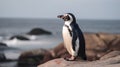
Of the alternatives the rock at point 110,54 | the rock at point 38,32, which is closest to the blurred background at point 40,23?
the rock at point 38,32

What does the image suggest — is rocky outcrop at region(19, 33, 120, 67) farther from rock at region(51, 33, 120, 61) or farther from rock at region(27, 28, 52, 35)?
rock at region(27, 28, 52, 35)

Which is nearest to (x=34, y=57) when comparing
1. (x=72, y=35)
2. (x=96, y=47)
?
(x=96, y=47)

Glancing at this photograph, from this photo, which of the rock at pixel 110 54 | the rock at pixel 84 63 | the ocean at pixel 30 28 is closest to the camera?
the rock at pixel 84 63

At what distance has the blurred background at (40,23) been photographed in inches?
115

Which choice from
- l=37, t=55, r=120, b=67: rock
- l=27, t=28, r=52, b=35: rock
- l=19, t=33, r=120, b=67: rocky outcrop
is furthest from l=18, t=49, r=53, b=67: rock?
l=37, t=55, r=120, b=67: rock

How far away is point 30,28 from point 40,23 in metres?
0.09

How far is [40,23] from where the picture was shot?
2922 millimetres

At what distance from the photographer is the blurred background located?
292cm

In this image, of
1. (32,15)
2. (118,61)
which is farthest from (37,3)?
(118,61)

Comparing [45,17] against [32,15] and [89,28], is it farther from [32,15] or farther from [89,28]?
[89,28]

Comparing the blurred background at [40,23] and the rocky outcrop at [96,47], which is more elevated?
the blurred background at [40,23]

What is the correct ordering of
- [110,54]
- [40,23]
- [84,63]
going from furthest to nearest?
[40,23], [110,54], [84,63]

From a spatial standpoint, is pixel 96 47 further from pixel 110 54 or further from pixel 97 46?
pixel 110 54

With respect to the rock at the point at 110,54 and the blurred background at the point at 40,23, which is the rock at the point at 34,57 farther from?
the rock at the point at 110,54
